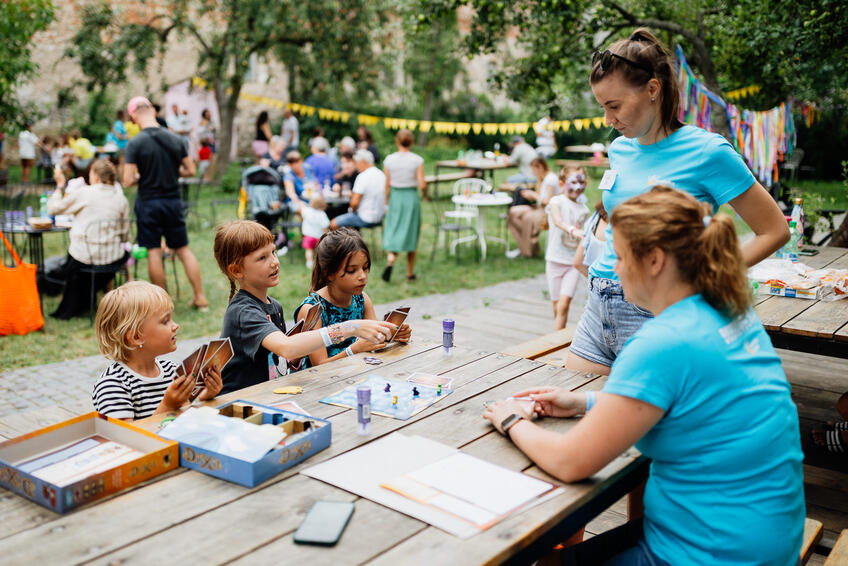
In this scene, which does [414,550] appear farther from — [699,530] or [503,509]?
[699,530]

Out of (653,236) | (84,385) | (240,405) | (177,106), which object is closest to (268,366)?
(240,405)

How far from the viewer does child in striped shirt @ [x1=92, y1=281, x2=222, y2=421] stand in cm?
256

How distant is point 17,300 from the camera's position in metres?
4.76

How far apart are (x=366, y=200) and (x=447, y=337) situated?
6.71 m

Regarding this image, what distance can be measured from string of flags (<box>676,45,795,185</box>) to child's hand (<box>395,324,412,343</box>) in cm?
485

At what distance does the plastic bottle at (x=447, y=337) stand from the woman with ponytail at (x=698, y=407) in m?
1.06

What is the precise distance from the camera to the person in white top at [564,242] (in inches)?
240

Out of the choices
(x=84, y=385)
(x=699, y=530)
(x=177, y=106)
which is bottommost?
(x=84, y=385)

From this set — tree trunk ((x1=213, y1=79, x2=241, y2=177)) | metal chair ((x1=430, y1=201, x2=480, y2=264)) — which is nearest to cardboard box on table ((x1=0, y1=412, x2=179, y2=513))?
metal chair ((x1=430, y1=201, x2=480, y2=264))

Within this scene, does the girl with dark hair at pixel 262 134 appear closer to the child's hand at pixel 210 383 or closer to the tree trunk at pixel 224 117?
the tree trunk at pixel 224 117

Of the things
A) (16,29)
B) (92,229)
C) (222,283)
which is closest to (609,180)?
(92,229)

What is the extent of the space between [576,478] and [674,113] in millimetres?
1371

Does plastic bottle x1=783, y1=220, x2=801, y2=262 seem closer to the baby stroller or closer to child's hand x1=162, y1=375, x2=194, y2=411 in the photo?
child's hand x1=162, y1=375, x2=194, y2=411

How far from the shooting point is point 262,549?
4.91 feet
